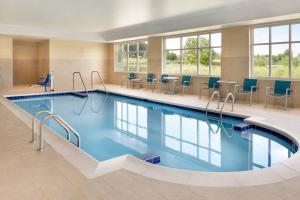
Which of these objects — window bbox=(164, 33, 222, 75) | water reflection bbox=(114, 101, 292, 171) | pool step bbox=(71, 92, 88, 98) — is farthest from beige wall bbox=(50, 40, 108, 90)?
water reflection bbox=(114, 101, 292, 171)

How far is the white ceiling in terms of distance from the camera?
263 inches

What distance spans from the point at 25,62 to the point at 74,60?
3.01 m

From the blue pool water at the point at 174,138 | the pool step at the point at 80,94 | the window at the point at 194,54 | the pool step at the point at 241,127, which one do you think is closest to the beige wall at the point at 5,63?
the pool step at the point at 80,94

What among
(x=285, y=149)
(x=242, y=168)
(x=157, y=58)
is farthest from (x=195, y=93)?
(x=242, y=168)

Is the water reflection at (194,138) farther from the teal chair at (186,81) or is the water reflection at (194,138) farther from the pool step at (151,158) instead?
the teal chair at (186,81)

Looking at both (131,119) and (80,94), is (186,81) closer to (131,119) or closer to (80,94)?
(131,119)

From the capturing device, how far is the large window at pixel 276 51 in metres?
7.48

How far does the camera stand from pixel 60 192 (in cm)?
243

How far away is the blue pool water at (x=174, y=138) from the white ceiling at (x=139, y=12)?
2887mm

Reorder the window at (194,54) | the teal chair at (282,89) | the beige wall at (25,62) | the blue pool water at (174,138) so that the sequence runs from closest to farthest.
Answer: the blue pool water at (174,138) < the teal chair at (282,89) < the window at (194,54) < the beige wall at (25,62)

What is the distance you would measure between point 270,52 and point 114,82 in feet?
29.4

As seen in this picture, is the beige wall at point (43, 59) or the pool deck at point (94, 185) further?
the beige wall at point (43, 59)

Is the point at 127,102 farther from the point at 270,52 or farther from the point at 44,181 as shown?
the point at 44,181

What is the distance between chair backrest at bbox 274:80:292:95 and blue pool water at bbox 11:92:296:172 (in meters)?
1.78
